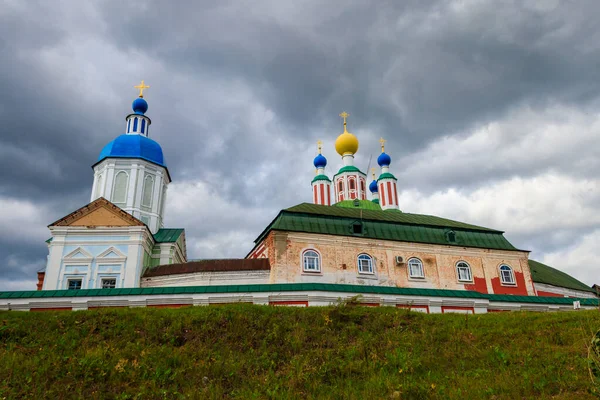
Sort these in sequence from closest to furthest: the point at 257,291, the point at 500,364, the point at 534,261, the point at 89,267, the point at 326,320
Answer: the point at 500,364 < the point at 326,320 < the point at 257,291 < the point at 89,267 < the point at 534,261

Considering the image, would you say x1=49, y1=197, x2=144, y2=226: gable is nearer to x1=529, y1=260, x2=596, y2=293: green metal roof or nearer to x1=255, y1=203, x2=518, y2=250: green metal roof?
x1=255, y1=203, x2=518, y2=250: green metal roof

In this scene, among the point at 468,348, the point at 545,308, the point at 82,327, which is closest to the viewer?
the point at 468,348

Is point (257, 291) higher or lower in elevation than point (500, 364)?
higher

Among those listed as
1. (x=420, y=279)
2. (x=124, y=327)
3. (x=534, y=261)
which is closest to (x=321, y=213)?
(x=420, y=279)

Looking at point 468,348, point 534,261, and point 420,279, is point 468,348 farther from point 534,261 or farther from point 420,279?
point 534,261

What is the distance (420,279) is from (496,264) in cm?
500

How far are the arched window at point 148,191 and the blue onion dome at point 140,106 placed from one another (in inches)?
204

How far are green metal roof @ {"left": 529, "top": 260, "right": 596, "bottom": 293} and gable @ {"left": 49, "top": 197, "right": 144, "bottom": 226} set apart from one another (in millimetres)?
25860

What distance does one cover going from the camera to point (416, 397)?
311 inches

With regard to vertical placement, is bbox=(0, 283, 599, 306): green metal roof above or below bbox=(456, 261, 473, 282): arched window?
below

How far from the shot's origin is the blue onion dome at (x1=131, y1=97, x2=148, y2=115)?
29.5 m

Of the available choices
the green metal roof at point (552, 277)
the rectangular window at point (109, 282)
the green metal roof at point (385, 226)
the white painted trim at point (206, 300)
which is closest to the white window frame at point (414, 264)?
the green metal roof at point (385, 226)

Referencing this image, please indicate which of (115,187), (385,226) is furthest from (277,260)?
(115,187)

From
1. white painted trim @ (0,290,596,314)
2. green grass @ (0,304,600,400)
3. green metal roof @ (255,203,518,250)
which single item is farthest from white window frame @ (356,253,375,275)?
green grass @ (0,304,600,400)
